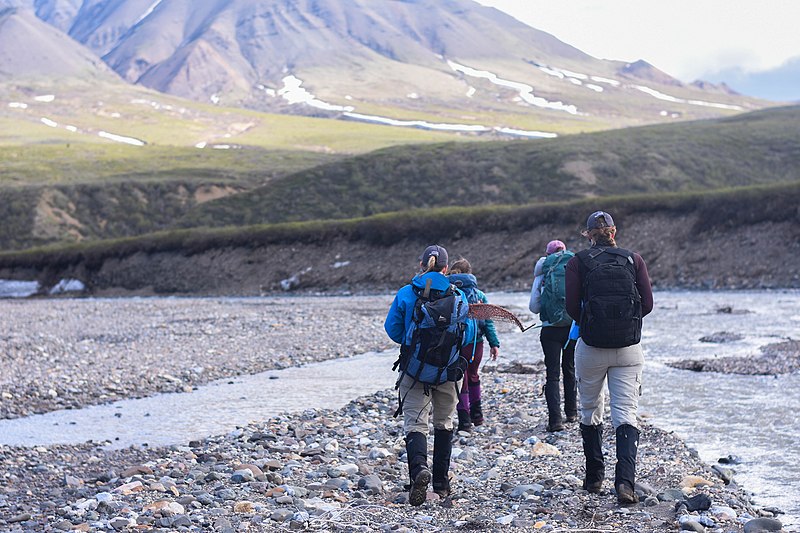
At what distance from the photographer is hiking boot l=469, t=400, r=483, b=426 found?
49.3 feet

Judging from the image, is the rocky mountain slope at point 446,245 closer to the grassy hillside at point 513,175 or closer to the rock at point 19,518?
the grassy hillside at point 513,175

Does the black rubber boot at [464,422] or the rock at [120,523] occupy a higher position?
the rock at [120,523]

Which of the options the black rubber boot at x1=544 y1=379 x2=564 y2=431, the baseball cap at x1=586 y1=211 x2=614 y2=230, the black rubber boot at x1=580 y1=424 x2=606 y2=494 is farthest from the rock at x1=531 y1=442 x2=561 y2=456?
the baseball cap at x1=586 y1=211 x2=614 y2=230

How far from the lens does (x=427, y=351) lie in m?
10.3

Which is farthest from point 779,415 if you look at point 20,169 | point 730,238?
point 20,169

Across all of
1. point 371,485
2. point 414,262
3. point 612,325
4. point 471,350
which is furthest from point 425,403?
point 414,262

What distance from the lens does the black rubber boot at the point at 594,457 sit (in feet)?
34.9

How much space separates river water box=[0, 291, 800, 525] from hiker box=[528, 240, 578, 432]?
198 cm

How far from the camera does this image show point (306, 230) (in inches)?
2714

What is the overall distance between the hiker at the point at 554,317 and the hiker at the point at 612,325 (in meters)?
2.84

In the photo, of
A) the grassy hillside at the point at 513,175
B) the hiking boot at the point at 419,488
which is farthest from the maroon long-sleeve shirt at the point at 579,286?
the grassy hillside at the point at 513,175

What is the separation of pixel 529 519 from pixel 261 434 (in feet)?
19.1

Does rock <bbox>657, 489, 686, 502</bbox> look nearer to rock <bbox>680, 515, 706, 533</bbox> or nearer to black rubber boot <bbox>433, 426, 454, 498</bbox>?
rock <bbox>680, 515, 706, 533</bbox>

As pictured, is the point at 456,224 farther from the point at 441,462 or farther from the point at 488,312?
the point at 441,462
